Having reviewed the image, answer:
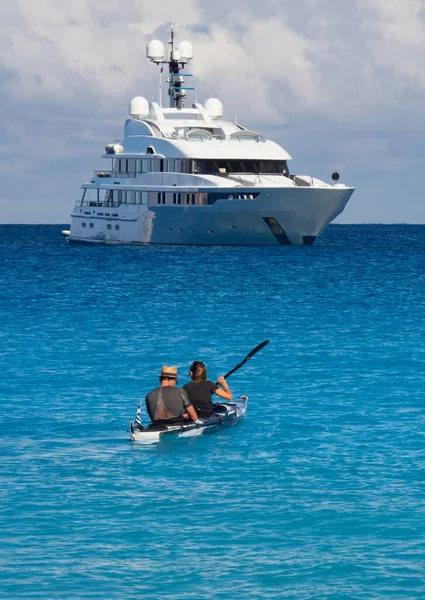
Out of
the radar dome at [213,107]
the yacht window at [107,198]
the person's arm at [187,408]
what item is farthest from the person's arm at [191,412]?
the radar dome at [213,107]

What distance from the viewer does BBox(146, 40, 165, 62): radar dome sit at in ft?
269

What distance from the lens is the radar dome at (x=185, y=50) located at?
270ft

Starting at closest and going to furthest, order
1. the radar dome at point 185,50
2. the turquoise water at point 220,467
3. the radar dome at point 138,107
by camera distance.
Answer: the turquoise water at point 220,467
the radar dome at point 138,107
the radar dome at point 185,50

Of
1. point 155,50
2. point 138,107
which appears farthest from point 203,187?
point 155,50

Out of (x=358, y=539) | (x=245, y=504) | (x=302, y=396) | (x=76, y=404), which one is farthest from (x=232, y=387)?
(x=358, y=539)

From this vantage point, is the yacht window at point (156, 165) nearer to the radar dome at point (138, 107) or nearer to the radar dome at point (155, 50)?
the radar dome at point (138, 107)

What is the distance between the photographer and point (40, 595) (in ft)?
36.6

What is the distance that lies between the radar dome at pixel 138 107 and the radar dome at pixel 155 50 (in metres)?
5.66

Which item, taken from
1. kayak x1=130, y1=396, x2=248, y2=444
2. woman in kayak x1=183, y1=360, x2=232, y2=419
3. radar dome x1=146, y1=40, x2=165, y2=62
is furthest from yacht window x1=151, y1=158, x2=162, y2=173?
woman in kayak x1=183, y1=360, x2=232, y2=419

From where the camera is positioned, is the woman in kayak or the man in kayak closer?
the man in kayak

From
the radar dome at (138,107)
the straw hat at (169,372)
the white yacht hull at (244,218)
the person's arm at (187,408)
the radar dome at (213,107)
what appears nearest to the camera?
the straw hat at (169,372)

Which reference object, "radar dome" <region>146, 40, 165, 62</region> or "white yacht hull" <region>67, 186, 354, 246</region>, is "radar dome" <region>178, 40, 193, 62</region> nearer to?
"radar dome" <region>146, 40, 165, 62</region>

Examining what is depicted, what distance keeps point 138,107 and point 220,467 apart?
210ft

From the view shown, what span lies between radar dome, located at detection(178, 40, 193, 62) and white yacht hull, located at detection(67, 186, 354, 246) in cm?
1381
